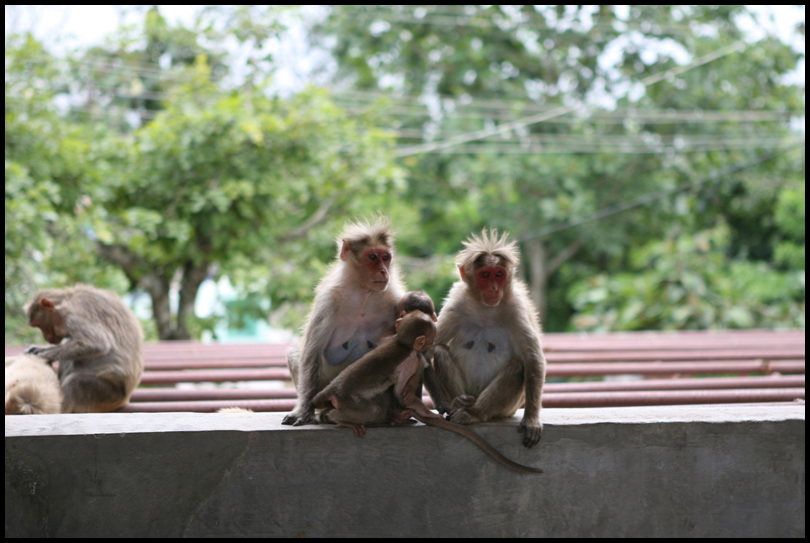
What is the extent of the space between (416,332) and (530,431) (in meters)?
0.67

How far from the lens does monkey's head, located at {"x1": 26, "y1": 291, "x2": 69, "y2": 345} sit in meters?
5.14

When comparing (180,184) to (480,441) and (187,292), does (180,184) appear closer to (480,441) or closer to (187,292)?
(187,292)

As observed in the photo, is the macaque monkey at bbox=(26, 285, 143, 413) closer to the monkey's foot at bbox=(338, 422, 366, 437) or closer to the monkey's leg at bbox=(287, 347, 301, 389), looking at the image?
the monkey's leg at bbox=(287, 347, 301, 389)

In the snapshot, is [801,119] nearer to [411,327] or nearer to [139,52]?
[139,52]

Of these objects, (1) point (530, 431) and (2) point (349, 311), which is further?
(2) point (349, 311)

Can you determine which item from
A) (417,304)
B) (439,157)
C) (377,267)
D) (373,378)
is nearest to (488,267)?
(417,304)

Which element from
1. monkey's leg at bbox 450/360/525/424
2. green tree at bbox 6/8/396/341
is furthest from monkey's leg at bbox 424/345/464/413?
green tree at bbox 6/8/396/341

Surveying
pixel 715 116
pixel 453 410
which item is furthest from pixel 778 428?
pixel 715 116

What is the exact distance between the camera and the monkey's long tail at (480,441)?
3.44 meters

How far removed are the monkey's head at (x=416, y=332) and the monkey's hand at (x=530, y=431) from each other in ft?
1.87

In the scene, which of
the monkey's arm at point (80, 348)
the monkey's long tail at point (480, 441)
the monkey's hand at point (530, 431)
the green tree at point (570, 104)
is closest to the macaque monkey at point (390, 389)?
the monkey's long tail at point (480, 441)

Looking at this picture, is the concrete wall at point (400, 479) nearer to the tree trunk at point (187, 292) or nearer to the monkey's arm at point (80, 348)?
the monkey's arm at point (80, 348)

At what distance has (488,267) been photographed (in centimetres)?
Answer: 363

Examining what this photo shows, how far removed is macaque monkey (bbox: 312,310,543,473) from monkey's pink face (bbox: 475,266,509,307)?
0.35 meters
